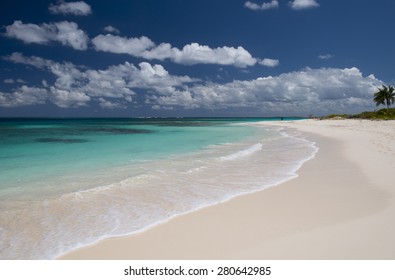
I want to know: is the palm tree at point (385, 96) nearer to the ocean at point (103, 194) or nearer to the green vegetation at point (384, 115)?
the green vegetation at point (384, 115)

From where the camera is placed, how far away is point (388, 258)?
143 inches

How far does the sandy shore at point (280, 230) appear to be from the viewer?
3.94 m

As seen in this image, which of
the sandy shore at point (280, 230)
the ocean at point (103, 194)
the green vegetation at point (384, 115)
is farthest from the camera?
the green vegetation at point (384, 115)

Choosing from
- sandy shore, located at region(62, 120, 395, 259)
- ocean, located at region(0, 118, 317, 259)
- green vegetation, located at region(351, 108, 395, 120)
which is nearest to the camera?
sandy shore, located at region(62, 120, 395, 259)

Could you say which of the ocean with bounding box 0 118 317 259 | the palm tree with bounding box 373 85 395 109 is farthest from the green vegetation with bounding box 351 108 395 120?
the ocean with bounding box 0 118 317 259

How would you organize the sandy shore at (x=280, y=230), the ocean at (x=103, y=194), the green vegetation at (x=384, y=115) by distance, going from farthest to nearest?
the green vegetation at (x=384, y=115) → the ocean at (x=103, y=194) → the sandy shore at (x=280, y=230)

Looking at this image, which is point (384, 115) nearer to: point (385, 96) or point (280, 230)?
point (385, 96)

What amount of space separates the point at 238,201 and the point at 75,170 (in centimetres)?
746

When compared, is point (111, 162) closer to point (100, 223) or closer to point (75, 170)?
point (75, 170)

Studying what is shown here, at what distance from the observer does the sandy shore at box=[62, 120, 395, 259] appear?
3943 millimetres

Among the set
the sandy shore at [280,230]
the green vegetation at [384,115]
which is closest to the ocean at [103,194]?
the sandy shore at [280,230]

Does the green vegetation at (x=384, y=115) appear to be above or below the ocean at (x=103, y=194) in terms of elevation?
above

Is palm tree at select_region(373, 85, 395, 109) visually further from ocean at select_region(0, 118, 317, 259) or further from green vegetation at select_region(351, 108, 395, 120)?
ocean at select_region(0, 118, 317, 259)
